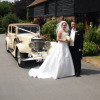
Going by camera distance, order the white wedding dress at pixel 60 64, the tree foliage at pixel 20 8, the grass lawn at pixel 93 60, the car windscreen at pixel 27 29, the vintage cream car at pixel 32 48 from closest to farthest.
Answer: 1. the white wedding dress at pixel 60 64
2. the vintage cream car at pixel 32 48
3. the grass lawn at pixel 93 60
4. the car windscreen at pixel 27 29
5. the tree foliage at pixel 20 8

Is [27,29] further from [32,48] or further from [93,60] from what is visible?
[93,60]

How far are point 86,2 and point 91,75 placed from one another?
1387 cm

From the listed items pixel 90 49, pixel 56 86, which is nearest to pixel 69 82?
pixel 56 86

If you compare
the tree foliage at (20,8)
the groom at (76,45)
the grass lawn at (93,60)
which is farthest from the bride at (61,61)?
the tree foliage at (20,8)

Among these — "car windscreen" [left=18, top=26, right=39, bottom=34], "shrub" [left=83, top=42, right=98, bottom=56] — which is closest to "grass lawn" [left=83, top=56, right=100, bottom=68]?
"shrub" [left=83, top=42, right=98, bottom=56]

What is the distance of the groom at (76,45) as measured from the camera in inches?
330

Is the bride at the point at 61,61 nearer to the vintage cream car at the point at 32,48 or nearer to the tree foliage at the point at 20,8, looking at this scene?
the vintage cream car at the point at 32,48

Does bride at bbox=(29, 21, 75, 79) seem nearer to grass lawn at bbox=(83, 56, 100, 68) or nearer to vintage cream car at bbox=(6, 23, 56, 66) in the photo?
vintage cream car at bbox=(6, 23, 56, 66)

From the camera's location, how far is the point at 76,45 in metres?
8.45

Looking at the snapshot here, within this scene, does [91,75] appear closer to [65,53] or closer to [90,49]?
[65,53]

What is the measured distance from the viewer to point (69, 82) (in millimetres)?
7598

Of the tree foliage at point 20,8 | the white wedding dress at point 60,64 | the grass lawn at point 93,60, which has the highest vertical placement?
the tree foliage at point 20,8

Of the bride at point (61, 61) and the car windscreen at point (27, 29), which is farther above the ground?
the car windscreen at point (27, 29)

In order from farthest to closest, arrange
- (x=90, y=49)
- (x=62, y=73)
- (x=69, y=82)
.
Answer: (x=90, y=49) → (x=62, y=73) → (x=69, y=82)
